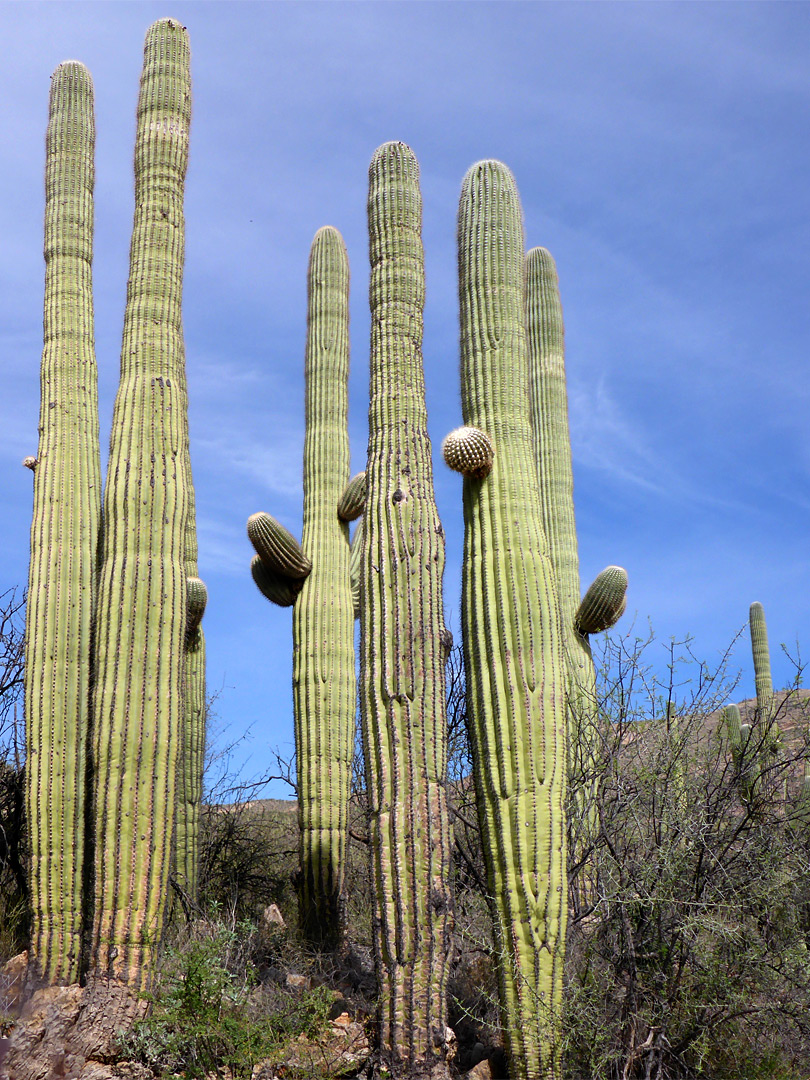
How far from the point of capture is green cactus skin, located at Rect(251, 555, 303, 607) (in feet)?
33.3

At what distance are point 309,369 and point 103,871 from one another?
20.2ft

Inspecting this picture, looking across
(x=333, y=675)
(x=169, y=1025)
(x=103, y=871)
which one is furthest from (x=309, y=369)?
(x=169, y=1025)

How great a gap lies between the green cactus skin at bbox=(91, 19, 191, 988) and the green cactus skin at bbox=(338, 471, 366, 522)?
2573 millimetres

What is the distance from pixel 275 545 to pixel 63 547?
7.04ft

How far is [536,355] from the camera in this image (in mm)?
9875

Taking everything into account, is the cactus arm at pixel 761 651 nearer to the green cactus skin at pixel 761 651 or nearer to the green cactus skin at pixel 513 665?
the green cactus skin at pixel 761 651

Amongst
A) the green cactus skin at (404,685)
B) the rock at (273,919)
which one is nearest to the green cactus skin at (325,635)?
the rock at (273,919)

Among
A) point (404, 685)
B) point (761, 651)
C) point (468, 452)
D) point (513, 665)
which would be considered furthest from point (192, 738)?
point (761, 651)

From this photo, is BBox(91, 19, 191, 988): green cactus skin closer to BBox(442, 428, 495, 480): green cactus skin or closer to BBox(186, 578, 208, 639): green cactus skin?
BBox(186, 578, 208, 639): green cactus skin

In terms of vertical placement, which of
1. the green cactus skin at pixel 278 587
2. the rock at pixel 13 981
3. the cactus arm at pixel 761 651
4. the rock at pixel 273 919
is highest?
the cactus arm at pixel 761 651

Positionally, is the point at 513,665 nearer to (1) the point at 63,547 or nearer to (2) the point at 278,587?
(1) the point at 63,547

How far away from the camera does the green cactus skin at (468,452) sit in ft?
21.7

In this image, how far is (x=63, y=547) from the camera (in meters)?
8.17

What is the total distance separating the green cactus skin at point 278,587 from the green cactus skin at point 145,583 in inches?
96.8
